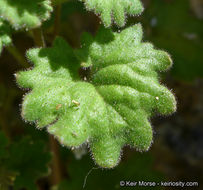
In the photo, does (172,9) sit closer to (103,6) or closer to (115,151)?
(103,6)

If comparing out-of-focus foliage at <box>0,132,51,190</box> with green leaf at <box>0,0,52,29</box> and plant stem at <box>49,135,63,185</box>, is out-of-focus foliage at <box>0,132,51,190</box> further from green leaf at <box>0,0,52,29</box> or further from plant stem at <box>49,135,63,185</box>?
green leaf at <box>0,0,52,29</box>

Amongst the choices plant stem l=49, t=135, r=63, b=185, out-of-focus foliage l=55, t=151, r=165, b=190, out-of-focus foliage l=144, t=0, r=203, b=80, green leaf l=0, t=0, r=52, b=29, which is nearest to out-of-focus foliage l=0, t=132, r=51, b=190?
plant stem l=49, t=135, r=63, b=185

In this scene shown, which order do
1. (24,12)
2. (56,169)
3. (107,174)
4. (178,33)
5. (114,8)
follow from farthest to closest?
(178,33) → (56,169) → (107,174) → (114,8) → (24,12)

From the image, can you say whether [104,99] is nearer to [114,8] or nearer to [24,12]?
[114,8]

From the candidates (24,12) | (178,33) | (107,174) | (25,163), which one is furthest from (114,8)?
(178,33)

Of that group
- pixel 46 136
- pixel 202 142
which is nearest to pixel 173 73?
pixel 202 142

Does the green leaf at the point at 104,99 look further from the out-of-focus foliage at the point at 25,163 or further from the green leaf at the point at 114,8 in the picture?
the out-of-focus foliage at the point at 25,163
